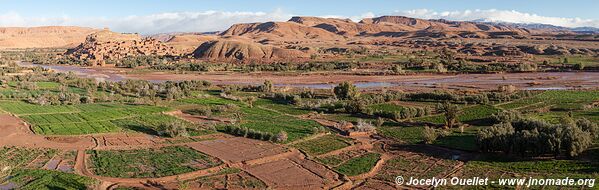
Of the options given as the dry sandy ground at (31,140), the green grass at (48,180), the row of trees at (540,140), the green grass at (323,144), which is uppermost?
the row of trees at (540,140)

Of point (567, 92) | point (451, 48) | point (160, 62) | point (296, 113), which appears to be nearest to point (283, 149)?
point (296, 113)

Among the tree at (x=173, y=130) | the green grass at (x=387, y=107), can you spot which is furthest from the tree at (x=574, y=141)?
the tree at (x=173, y=130)

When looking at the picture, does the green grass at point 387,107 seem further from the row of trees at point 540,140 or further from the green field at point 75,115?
the green field at point 75,115

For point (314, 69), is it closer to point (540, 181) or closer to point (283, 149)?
point (283, 149)

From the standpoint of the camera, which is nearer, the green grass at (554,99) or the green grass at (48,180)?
the green grass at (48,180)

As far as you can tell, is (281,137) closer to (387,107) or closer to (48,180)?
(48,180)

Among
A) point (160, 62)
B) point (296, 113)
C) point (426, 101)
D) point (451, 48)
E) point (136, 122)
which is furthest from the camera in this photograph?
point (451, 48)

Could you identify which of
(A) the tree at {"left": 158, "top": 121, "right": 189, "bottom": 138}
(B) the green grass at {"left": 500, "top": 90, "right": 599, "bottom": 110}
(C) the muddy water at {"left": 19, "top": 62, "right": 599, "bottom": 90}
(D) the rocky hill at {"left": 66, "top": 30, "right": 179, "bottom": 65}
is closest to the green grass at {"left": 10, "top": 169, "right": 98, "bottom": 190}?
(A) the tree at {"left": 158, "top": 121, "right": 189, "bottom": 138}
